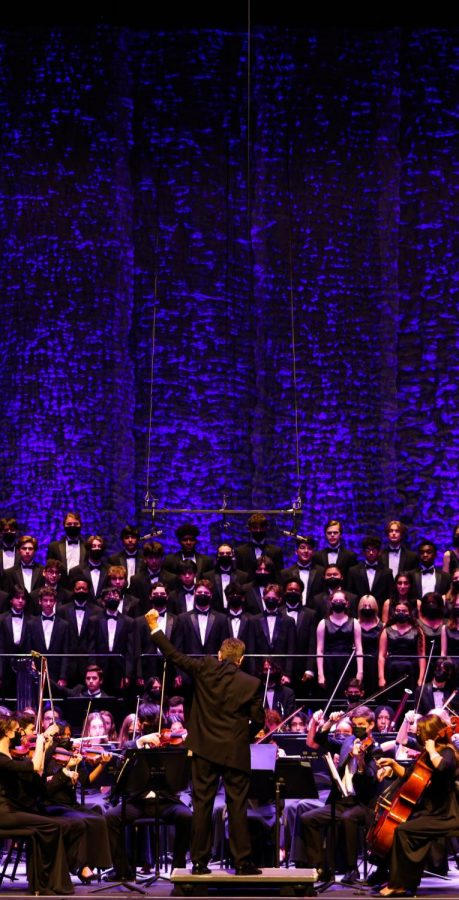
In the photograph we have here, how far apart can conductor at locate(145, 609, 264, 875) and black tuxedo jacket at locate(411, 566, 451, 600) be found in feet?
12.4

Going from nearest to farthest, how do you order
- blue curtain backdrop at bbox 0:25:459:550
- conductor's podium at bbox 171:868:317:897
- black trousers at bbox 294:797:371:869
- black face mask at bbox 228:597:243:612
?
1. conductor's podium at bbox 171:868:317:897
2. black trousers at bbox 294:797:371:869
3. black face mask at bbox 228:597:243:612
4. blue curtain backdrop at bbox 0:25:459:550

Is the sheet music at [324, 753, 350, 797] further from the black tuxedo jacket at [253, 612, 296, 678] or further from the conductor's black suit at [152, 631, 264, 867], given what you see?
the black tuxedo jacket at [253, 612, 296, 678]

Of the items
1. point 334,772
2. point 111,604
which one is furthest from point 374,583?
point 334,772

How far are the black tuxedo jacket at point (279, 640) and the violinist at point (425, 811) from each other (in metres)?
2.71

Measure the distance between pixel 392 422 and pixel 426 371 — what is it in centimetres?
52

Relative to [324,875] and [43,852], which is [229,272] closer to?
[324,875]

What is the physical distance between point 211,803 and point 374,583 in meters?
4.04

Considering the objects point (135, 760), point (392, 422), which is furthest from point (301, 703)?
point (392, 422)

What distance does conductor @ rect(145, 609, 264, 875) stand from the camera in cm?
640

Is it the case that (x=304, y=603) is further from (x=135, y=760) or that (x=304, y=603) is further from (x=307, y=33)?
(x=307, y=33)

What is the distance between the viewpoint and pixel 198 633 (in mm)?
9656

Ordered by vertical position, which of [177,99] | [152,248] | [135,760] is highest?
[177,99]

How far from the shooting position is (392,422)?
504 inches

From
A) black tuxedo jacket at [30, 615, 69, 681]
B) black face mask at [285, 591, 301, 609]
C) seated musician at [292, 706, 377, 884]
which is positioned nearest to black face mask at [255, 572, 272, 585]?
black face mask at [285, 591, 301, 609]
